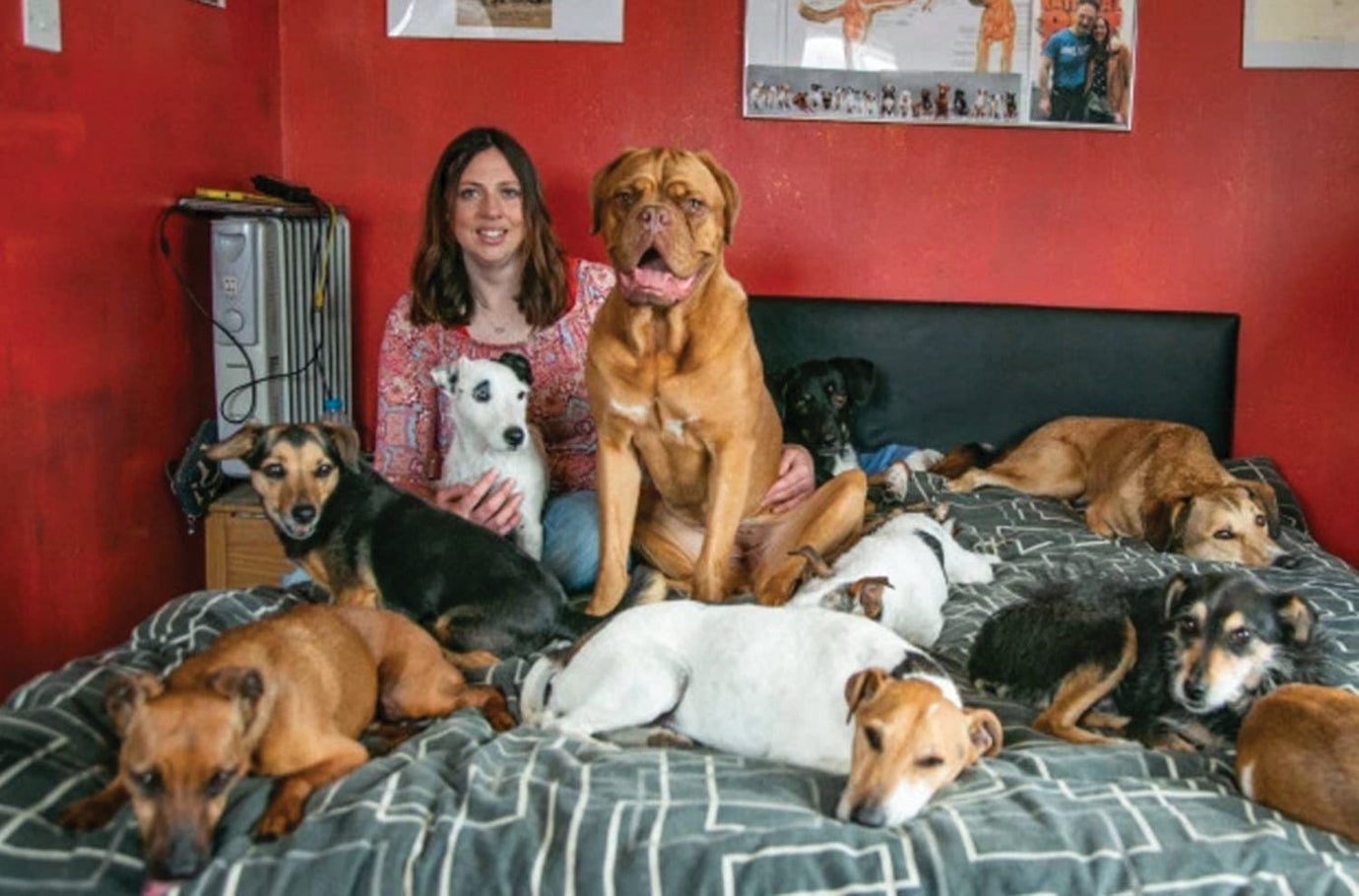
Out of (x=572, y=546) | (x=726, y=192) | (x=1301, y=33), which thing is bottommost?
(x=572, y=546)

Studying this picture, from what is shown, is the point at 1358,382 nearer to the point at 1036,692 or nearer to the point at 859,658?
the point at 1036,692

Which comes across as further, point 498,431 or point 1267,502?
point 1267,502

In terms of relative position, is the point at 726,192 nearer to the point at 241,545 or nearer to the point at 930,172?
the point at 930,172

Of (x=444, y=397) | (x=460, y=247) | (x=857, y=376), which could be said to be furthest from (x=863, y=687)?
(x=857, y=376)

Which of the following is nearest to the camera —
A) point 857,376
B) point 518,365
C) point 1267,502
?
point 518,365

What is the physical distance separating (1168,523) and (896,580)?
1185 mm

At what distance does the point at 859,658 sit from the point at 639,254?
3.43 feet

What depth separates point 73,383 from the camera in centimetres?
301

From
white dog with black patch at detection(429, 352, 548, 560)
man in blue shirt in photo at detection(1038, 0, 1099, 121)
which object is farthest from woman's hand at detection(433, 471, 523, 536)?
man in blue shirt in photo at detection(1038, 0, 1099, 121)

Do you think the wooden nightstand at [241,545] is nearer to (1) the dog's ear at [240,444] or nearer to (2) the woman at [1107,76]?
(1) the dog's ear at [240,444]

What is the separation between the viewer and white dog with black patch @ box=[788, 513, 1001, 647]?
2.48m

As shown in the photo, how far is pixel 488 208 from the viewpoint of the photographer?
3201mm

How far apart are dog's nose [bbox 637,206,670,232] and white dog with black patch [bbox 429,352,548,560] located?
0.47 meters

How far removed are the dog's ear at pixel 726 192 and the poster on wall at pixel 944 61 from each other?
1348mm
